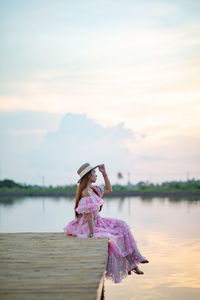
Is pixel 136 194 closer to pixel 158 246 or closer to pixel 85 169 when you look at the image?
pixel 158 246

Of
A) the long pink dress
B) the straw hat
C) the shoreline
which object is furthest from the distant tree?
the straw hat

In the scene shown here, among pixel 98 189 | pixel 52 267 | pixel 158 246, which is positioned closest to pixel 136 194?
pixel 158 246

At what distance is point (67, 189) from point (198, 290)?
18.9 m

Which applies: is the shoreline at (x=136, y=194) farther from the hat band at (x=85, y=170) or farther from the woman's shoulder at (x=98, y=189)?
the hat band at (x=85, y=170)

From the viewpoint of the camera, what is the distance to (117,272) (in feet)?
16.0

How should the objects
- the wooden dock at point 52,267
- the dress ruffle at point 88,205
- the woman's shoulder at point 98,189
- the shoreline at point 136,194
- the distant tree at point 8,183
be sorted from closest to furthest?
the wooden dock at point 52,267
the dress ruffle at point 88,205
the woman's shoulder at point 98,189
the shoreline at point 136,194
the distant tree at point 8,183

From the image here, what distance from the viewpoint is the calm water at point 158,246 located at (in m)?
4.98

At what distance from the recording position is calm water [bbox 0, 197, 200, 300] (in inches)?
196

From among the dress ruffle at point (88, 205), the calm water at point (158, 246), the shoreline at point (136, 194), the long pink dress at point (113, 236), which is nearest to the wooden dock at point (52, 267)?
the long pink dress at point (113, 236)

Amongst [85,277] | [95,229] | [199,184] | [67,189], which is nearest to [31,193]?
[67,189]

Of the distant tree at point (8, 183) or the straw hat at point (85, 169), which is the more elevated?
the distant tree at point (8, 183)

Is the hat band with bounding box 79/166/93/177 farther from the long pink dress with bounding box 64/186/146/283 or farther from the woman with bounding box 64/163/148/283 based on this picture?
the long pink dress with bounding box 64/186/146/283

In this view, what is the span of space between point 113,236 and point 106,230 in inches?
5.6

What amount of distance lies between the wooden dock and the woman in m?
0.16
